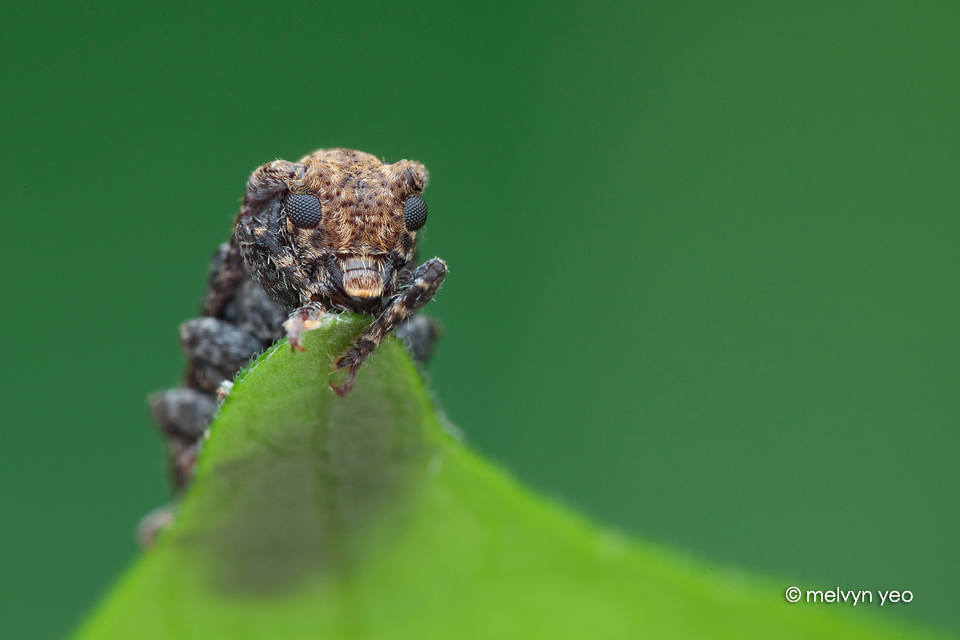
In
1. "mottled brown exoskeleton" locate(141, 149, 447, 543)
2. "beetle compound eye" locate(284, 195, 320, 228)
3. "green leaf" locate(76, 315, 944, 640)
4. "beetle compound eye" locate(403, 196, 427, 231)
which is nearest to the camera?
"green leaf" locate(76, 315, 944, 640)

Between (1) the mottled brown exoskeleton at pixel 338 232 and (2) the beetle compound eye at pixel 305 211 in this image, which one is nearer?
(1) the mottled brown exoskeleton at pixel 338 232

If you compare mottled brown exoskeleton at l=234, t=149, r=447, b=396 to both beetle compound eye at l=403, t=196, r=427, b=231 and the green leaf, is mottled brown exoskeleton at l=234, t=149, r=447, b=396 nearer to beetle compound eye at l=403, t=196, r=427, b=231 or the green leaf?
beetle compound eye at l=403, t=196, r=427, b=231

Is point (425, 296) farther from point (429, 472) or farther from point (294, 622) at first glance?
point (294, 622)

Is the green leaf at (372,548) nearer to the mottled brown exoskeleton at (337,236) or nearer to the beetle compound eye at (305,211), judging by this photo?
the mottled brown exoskeleton at (337,236)

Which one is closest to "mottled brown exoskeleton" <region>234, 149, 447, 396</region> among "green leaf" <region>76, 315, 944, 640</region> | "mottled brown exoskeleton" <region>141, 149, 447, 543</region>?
"mottled brown exoskeleton" <region>141, 149, 447, 543</region>

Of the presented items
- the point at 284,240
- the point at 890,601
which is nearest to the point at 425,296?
the point at 284,240

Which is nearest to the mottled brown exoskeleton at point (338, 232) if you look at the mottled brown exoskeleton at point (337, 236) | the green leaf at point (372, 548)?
the mottled brown exoskeleton at point (337, 236)

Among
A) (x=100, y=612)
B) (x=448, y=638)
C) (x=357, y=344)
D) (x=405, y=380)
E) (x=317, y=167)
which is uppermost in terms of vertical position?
(x=317, y=167)
